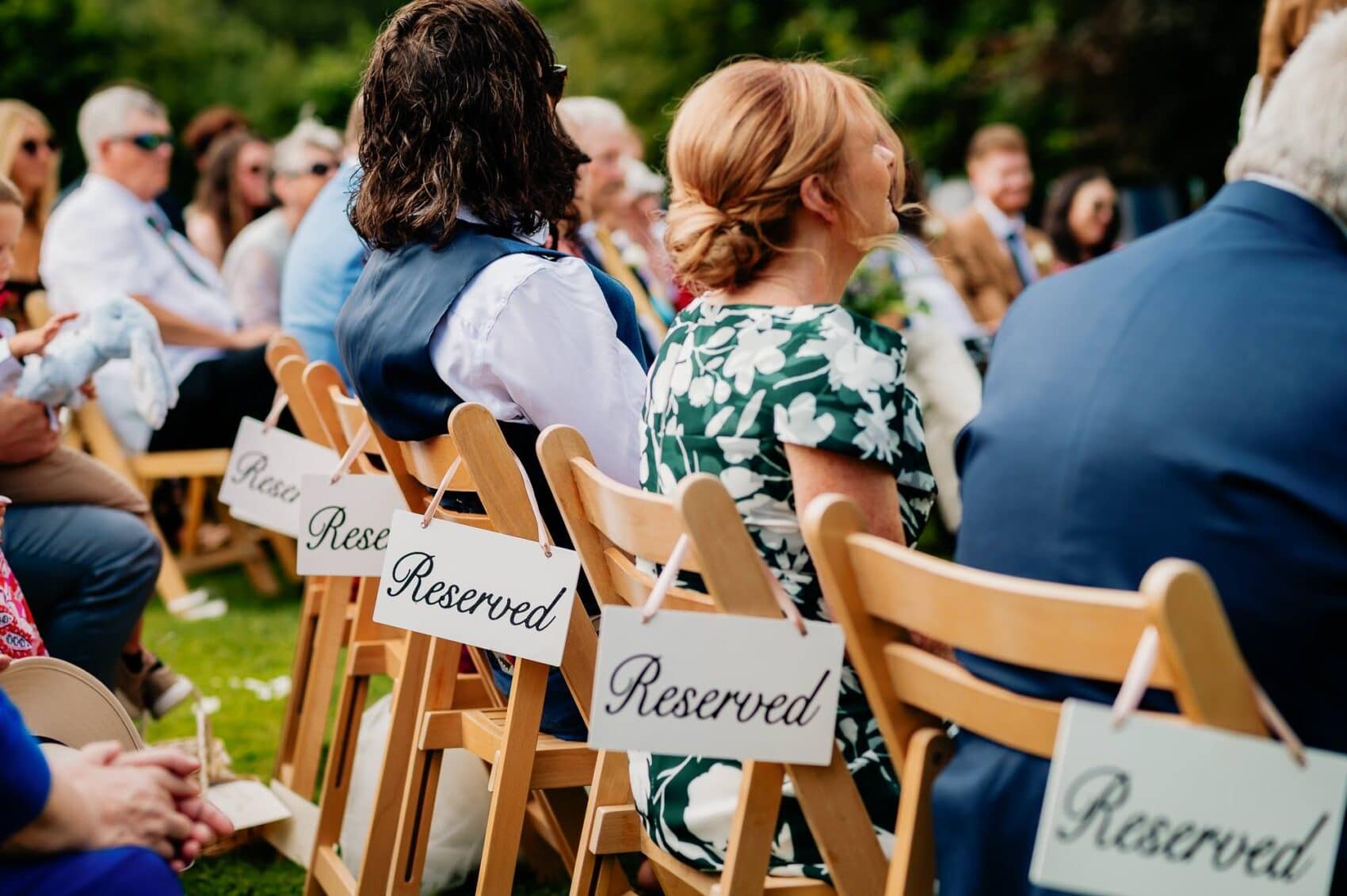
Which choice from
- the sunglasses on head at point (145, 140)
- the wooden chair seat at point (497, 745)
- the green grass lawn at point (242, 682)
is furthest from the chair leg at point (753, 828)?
the sunglasses on head at point (145, 140)

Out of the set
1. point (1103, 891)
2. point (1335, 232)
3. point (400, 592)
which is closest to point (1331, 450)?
point (1335, 232)

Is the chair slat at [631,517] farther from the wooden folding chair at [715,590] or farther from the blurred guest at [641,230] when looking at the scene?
the blurred guest at [641,230]

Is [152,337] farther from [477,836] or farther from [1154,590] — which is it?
[1154,590]

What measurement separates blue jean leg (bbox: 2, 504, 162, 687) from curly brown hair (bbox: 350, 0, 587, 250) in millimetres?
1030

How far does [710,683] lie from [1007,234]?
6142 millimetres

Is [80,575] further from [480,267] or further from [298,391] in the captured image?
[480,267]

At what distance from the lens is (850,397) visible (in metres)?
1.76

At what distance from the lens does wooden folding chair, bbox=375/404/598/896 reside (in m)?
2.15

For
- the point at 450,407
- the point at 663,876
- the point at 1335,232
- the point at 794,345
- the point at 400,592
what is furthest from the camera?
the point at 450,407

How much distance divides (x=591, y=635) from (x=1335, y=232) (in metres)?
1.17

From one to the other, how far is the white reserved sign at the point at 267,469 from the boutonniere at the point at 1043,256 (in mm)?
5271

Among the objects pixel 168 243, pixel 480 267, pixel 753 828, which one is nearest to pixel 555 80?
pixel 480 267

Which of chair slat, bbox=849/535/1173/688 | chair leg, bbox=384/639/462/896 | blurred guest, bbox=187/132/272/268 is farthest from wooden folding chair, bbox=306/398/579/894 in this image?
blurred guest, bbox=187/132/272/268

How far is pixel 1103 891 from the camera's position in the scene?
1.26 m
